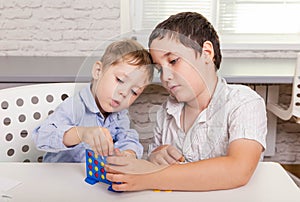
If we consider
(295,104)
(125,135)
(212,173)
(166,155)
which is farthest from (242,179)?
(295,104)

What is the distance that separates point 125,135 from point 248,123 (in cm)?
30

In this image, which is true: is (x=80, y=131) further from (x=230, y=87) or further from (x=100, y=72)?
(x=230, y=87)

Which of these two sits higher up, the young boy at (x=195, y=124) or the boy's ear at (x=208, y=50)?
the boy's ear at (x=208, y=50)

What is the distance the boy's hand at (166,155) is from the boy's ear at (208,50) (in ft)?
0.70

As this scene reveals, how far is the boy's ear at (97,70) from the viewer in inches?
34.7

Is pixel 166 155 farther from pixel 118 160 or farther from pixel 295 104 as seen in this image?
pixel 295 104

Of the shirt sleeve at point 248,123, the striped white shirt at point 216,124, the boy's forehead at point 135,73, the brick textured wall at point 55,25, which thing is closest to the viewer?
the boy's forehead at point 135,73

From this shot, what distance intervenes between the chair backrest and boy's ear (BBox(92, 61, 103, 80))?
54 cm

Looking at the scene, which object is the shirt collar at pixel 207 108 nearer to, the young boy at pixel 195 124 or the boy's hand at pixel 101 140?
the young boy at pixel 195 124

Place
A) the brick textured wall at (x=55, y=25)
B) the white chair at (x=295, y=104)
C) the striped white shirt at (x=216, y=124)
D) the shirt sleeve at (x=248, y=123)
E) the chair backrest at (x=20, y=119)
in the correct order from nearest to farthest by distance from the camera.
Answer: the striped white shirt at (x=216, y=124), the shirt sleeve at (x=248, y=123), the chair backrest at (x=20, y=119), the white chair at (x=295, y=104), the brick textured wall at (x=55, y=25)

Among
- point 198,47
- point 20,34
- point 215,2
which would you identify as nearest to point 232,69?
point 215,2

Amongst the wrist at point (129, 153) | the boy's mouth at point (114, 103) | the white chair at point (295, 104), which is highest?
the boy's mouth at point (114, 103)

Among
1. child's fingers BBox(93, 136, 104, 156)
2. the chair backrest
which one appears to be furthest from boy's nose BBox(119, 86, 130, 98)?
the chair backrest

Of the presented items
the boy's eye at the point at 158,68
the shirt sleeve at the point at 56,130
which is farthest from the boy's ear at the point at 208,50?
the shirt sleeve at the point at 56,130
